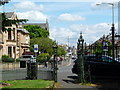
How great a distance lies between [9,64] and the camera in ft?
118

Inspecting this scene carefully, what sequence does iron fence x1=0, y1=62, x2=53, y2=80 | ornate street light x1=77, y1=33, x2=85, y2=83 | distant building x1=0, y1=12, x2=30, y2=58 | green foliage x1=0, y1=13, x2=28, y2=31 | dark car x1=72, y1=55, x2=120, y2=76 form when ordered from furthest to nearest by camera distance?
distant building x1=0, y1=12, x2=30, y2=58 < iron fence x1=0, y1=62, x2=53, y2=80 < dark car x1=72, y1=55, x2=120, y2=76 < ornate street light x1=77, y1=33, x2=85, y2=83 < green foliage x1=0, y1=13, x2=28, y2=31

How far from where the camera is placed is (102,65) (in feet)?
55.8

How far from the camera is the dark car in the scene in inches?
639

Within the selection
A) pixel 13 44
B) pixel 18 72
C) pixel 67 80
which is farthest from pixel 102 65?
pixel 13 44

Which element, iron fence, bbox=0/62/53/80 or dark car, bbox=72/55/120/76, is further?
iron fence, bbox=0/62/53/80

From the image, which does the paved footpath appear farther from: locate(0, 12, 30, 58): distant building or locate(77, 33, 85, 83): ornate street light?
locate(0, 12, 30, 58): distant building

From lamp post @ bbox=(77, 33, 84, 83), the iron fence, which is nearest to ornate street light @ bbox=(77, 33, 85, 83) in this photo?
lamp post @ bbox=(77, 33, 84, 83)

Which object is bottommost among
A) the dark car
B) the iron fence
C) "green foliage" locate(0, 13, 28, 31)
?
the iron fence

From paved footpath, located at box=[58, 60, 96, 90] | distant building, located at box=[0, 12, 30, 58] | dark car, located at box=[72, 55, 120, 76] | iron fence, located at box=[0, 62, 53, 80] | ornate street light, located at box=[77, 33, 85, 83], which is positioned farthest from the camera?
distant building, located at box=[0, 12, 30, 58]

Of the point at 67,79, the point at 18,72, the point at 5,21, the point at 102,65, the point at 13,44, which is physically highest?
the point at 5,21

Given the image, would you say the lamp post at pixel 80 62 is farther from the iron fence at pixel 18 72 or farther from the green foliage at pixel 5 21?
the green foliage at pixel 5 21

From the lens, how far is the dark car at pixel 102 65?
1622 centimetres

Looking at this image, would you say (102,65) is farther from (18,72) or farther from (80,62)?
(18,72)

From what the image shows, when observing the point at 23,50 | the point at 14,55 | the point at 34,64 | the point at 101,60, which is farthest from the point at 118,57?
the point at 23,50
